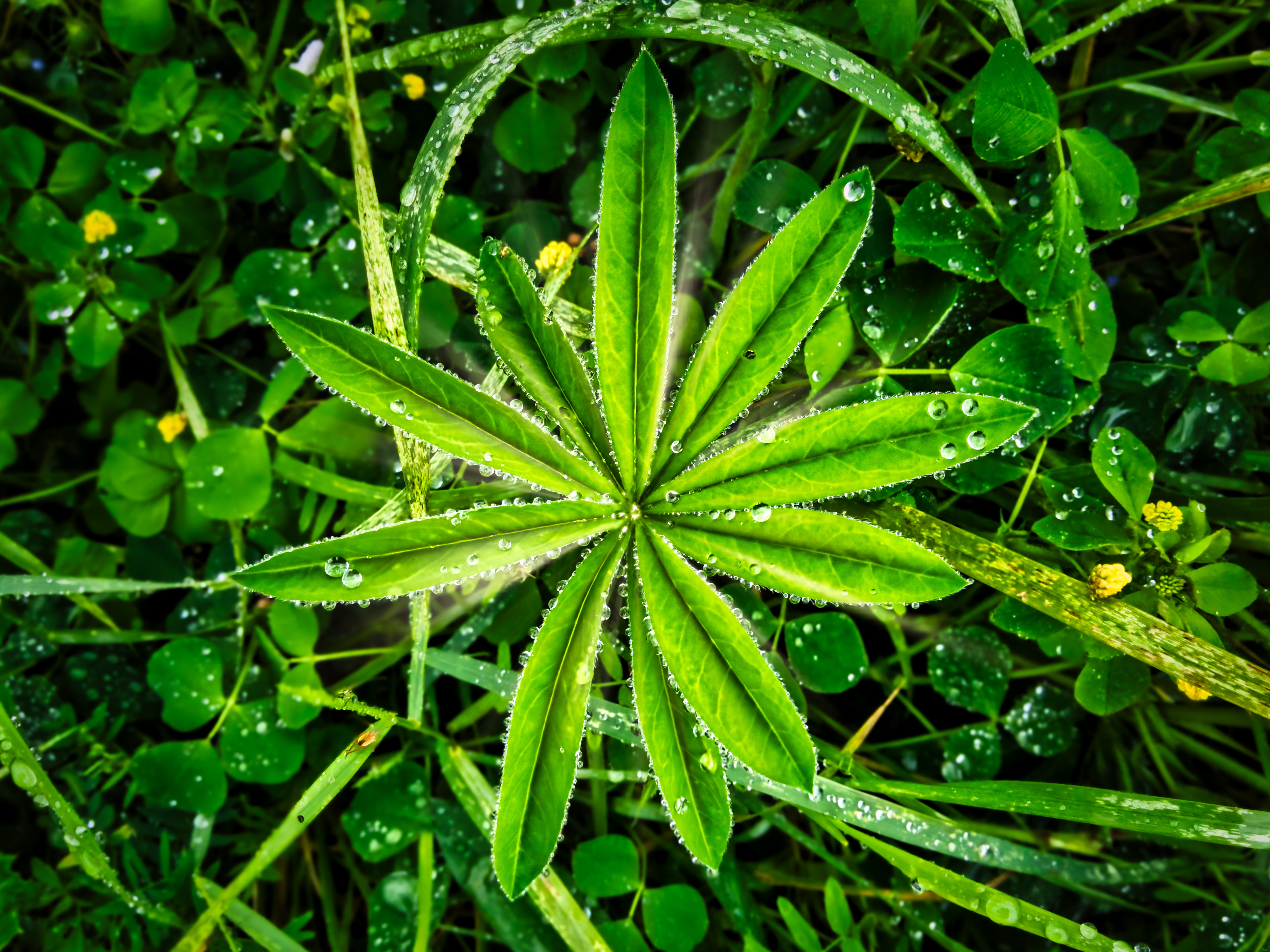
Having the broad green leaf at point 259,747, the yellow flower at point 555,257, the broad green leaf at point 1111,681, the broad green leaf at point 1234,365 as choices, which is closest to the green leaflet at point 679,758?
the yellow flower at point 555,257

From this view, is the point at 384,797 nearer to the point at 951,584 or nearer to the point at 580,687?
the point at 580,687

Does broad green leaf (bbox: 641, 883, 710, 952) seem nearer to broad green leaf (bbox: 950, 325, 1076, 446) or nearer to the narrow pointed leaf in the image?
the narrow pointed leaf

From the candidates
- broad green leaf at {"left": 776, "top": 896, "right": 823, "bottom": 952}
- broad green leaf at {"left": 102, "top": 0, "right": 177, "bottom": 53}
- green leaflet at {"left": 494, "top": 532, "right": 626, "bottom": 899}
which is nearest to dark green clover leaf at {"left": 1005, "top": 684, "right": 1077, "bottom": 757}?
broad green leaf at {"left": 776, "top": 896, "right": 823, "bottom": 952}

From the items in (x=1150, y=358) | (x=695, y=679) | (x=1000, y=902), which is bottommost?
(x=1000, y=902)

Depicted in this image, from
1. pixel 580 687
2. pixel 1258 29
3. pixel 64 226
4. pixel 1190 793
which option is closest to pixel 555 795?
pixel 580 687

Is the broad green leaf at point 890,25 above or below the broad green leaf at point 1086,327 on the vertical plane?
above

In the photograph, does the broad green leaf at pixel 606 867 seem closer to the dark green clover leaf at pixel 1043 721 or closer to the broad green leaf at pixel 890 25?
the dark green clover leaf at pixel 1043 721
